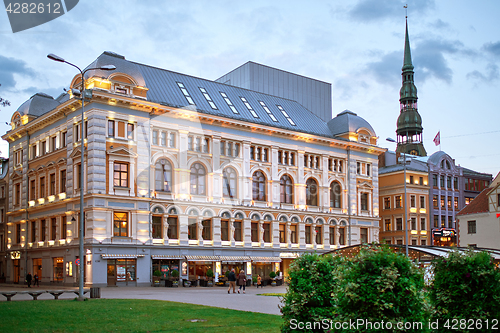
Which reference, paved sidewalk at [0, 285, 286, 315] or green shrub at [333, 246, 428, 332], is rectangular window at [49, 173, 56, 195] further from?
green shrub at [333, 246, 428, 332]

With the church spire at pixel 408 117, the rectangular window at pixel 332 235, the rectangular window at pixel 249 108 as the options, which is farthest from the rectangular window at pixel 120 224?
the church spire at pixel 408 117

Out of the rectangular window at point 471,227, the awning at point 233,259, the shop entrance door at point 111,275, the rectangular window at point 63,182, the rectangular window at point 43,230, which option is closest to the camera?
the shop entrance door at point 111,275

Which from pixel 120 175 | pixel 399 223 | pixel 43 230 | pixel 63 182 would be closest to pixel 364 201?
pixel 399 223

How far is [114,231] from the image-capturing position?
175 feet

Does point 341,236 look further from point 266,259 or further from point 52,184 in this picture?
point 52,184

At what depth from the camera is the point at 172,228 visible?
57.7 m

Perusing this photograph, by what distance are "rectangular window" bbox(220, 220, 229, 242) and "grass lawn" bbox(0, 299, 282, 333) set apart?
35252 mm

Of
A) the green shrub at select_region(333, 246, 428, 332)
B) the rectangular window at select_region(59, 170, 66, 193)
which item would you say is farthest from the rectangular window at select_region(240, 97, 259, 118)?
the green shrub at select_region(333, 246, 428, 332)

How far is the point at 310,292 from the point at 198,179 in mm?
46654

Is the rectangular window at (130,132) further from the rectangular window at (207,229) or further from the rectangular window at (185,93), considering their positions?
the rectangular window at (207,229)

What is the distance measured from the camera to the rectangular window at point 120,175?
54.2 m

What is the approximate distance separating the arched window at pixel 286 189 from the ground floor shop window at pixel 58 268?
25.6m

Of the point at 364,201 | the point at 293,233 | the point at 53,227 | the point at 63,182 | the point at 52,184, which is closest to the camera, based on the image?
the point at 63,182

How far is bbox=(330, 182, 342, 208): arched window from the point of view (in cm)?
7275
